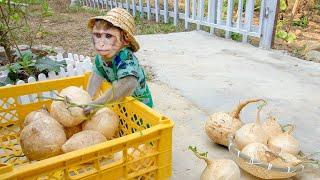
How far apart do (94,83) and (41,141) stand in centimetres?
64

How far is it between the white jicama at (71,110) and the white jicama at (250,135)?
0.89 metres

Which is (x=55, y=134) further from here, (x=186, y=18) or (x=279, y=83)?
(x=186, y=18)

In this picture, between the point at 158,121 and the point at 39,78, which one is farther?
the point at 39,78

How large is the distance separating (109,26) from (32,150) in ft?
2.46

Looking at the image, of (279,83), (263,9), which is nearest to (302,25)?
(263,9)

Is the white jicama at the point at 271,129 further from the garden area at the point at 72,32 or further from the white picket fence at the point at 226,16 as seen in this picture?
the white picket fence at the point at 226,16

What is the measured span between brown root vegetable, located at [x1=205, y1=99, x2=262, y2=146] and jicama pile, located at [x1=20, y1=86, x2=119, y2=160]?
0.68 metres

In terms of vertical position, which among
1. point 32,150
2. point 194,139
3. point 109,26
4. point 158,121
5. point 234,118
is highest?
point 109,26

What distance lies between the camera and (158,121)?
1.52m

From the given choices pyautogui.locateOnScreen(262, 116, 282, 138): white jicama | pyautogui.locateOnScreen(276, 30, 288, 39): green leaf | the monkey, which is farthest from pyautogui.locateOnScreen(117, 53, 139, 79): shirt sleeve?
pyautogui.locateOnScreen(276, 30, 288, 39): green leaf

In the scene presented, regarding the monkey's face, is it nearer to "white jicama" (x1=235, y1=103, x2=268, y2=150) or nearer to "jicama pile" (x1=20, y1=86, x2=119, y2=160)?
"jicama pile" (x1=20, y1=86, x2=119, y2=160)

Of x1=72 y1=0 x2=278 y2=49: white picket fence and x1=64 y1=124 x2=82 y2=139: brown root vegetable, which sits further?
x1=72 y1=0 x2=278 y2=49: white picket fence

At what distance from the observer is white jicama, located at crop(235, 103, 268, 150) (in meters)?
2.02

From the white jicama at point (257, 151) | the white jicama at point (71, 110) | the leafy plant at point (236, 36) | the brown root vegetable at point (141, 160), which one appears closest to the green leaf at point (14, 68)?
the white jicama at point (71, 110)
